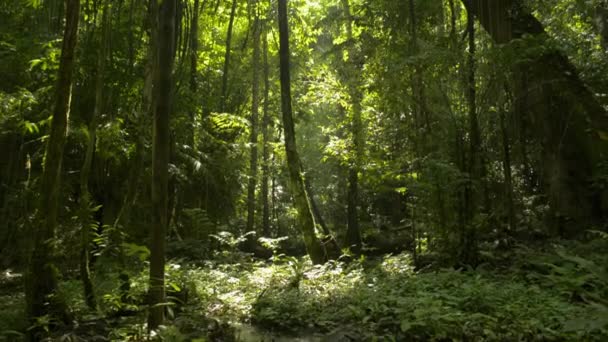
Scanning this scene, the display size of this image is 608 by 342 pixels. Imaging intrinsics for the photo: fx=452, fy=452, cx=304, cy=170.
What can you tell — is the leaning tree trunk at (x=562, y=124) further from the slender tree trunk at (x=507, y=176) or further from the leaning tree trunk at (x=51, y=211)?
the leaning tree trunk at (x=51, y=211)

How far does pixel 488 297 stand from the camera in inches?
256

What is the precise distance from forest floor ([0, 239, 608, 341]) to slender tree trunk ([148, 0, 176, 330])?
0.25 m

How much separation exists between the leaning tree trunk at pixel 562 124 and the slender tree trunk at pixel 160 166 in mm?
7435

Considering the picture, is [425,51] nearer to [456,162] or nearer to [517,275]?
[456,162]

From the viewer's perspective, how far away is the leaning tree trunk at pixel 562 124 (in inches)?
389

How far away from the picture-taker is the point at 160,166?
6.12m

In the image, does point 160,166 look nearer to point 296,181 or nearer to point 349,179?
point 296,181

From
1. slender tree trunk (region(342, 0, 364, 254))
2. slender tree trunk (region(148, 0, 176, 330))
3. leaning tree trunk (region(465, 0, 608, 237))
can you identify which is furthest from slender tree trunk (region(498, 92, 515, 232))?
slender tree trunk (region(148, 0, 176, 330))

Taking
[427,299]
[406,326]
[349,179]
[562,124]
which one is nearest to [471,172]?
[562,124]

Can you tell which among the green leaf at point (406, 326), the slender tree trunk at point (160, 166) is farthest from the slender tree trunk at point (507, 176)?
the slender tree trunk at point (160, 166)

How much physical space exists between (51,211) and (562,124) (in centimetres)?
1059

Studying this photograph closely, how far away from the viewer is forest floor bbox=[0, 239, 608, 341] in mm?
5676

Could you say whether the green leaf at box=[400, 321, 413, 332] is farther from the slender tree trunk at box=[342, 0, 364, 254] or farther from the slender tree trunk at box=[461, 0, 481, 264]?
the slender tree trunk at box=[342, 0, 364, 254]

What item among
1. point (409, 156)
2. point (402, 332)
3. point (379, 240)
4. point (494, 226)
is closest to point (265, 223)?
point (379, 240)
